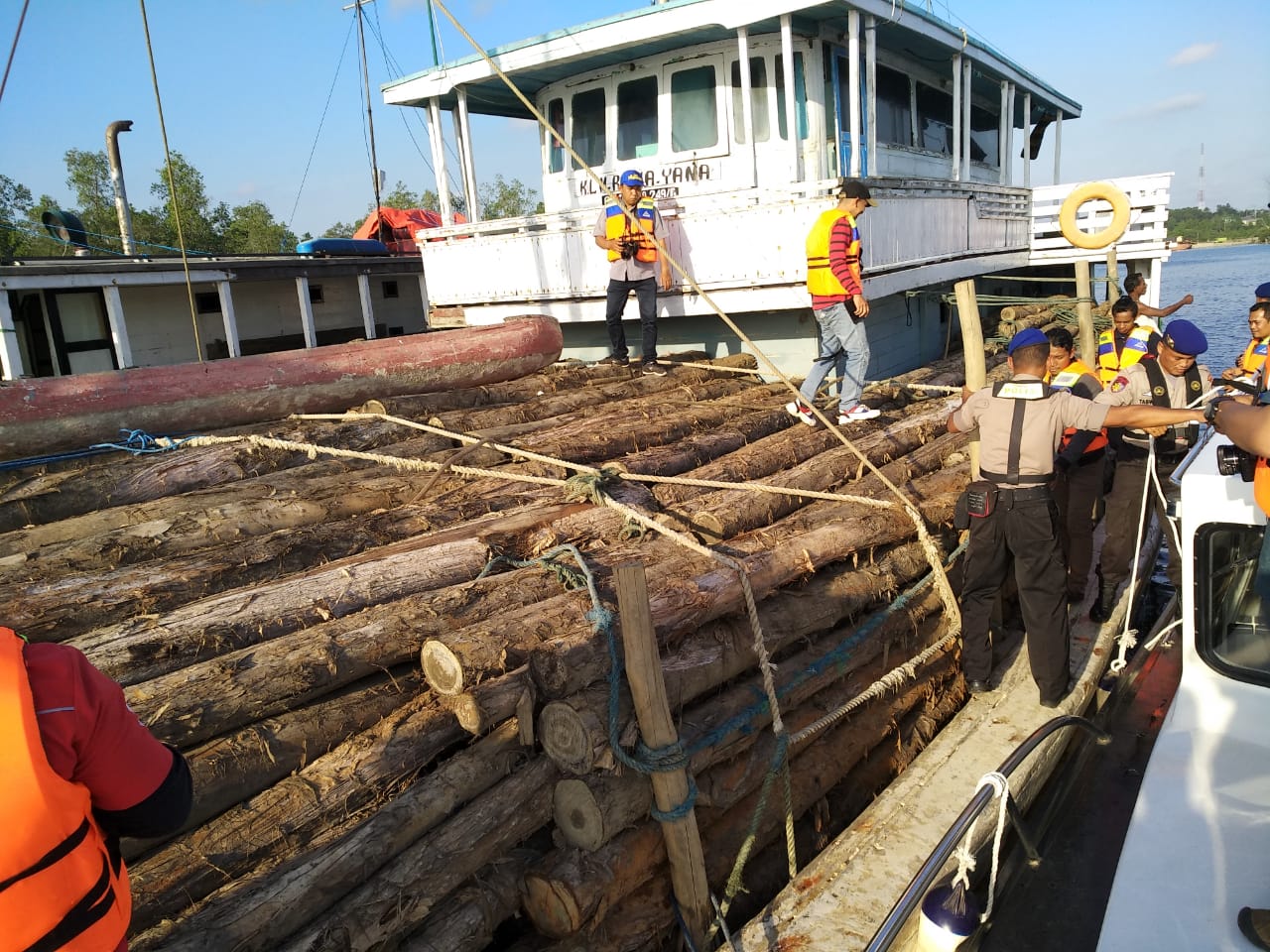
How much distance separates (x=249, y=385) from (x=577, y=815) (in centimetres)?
512

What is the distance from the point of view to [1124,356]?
7551 millimetres

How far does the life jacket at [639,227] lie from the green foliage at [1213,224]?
107772 millimetres

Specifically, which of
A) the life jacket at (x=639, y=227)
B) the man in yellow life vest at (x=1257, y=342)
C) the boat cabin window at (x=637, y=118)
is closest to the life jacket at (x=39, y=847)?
the life jacket at (x=639, y=227)

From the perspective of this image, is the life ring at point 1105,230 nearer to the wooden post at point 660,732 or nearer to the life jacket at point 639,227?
the life jacket at point 639,227

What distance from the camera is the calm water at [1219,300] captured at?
26625mm

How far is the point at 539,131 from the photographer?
12.8m

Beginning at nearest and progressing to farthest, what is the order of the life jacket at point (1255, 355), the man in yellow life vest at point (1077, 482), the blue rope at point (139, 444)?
the blue rope at point (139, 444), the man in yellow life vest at point (1077, 482), the life jacket at point (1255, 355)

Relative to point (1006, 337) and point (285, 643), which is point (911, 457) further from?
point (1006, 337)

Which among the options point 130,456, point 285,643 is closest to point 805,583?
point 285,643

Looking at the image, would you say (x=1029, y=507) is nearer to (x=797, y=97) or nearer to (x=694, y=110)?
(x=797, y=97)

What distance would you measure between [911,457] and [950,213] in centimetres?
647

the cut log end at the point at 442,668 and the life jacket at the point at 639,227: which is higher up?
the life jacket at the point at 639,227

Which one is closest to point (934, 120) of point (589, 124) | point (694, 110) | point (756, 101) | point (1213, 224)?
point (756, 101)

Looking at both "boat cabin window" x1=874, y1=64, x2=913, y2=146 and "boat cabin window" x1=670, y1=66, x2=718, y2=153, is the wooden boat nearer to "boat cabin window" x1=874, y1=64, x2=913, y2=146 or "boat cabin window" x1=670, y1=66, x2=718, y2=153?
"boat cabin window" x1=670, y1=66, x2=718, y2=153
